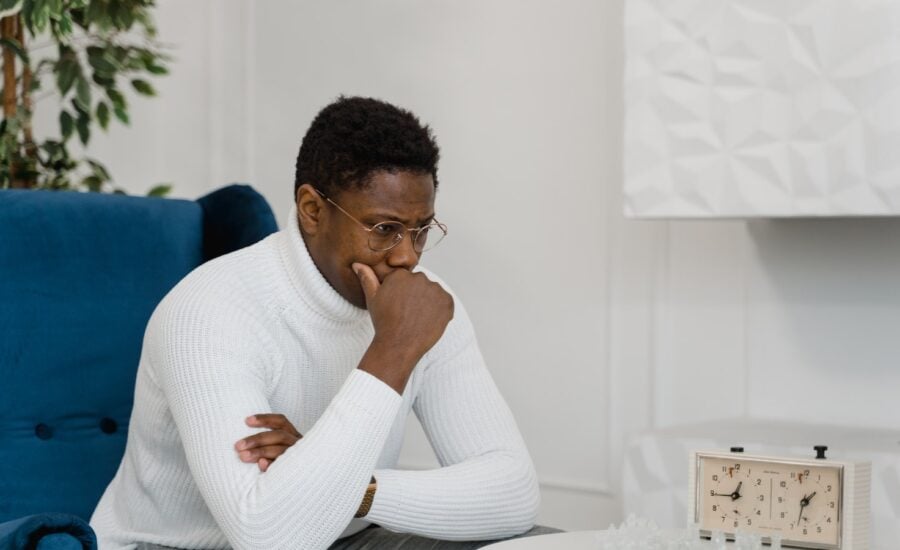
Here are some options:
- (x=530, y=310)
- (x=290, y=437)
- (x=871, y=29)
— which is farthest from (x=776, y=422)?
(x=290, y=437)

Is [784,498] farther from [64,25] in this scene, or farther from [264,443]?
[64,25]

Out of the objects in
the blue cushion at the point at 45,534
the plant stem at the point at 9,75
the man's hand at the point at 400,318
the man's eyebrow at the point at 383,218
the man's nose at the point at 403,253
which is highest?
the plant stem at the point at 9,75

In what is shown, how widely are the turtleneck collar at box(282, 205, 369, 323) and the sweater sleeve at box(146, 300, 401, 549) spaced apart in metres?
0.15

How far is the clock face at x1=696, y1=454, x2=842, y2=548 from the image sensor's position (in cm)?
144

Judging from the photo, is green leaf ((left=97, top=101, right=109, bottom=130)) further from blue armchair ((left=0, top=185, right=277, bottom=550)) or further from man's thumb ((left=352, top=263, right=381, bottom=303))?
man's thumb ((left=352, top=263, right=381, bottom=303))

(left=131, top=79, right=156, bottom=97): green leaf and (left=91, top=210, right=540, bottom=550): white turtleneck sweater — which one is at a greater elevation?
(left=131, top=79, right=156, bottom=97): green leaf

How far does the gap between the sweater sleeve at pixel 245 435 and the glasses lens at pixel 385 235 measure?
8.1 inches

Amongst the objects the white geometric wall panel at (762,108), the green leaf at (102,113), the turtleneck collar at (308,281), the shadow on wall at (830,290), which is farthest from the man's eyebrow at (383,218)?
the green leaf at (102,113)

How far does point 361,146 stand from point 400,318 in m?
0.25

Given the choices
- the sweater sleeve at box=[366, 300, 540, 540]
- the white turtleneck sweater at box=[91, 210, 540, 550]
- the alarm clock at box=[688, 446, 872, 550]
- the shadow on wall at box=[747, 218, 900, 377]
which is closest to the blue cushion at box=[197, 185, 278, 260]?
the white turtleneck sweater at box=[91, 210, 540, 550]

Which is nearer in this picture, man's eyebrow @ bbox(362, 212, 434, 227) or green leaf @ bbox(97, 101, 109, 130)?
man's eyebrow @ bbox(362, 212, 434, 227)

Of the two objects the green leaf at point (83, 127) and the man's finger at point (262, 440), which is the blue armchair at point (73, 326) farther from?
the green leaf at point (83, 127)

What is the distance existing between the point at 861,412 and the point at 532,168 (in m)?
A: 1.03

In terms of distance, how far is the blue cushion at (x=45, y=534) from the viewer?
1406 millimetres
